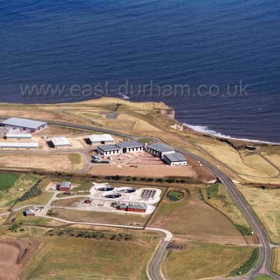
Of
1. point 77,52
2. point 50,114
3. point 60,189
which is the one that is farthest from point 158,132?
point 77,52

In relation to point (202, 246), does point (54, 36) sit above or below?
above

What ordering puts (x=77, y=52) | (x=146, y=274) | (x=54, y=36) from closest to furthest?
1. (x=146, y=274)
2. (x=77, y=52)
3. (x=54, y=36)

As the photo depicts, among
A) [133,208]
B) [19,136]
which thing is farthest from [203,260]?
[19,136]

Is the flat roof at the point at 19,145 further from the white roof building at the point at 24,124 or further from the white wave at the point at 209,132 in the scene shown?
the white wave at the point at 209,132

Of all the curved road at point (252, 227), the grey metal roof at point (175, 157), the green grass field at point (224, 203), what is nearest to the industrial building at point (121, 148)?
the grey metal roof at point (175, 157)

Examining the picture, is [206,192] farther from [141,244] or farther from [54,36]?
[54,36]

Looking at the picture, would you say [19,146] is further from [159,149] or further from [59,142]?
[159,149]
